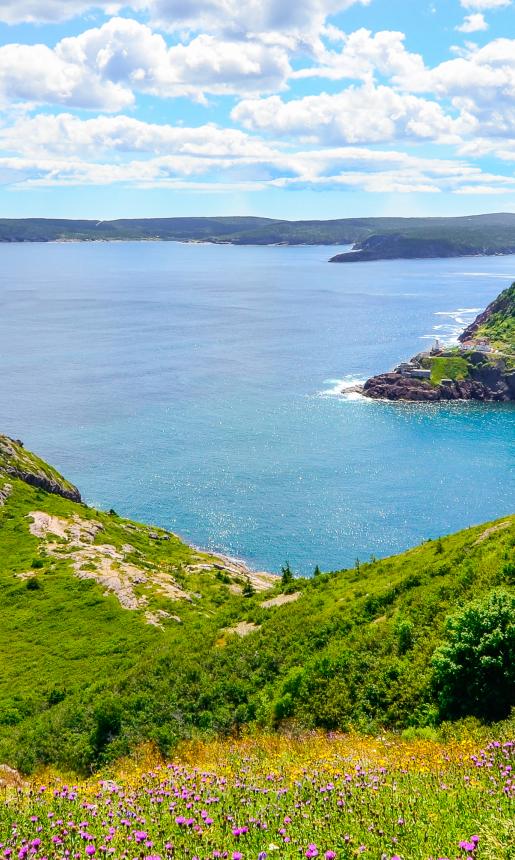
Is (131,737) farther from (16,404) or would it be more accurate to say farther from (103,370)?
(103,370)

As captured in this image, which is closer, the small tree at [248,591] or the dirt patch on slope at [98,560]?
the dirt patch on slope at [98,560]

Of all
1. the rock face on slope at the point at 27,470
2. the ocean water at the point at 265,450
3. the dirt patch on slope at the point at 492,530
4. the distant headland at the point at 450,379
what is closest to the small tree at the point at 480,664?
the dirt patch on slope at the point at 492,530

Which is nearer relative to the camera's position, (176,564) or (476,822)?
(476,822)


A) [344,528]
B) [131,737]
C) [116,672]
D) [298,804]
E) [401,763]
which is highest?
[298,804]

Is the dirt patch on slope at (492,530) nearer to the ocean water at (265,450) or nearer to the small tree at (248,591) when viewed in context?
the small tree at (248,591)

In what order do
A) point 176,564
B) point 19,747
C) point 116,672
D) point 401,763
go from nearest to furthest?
1. point 401,763
2. point 19,747
3. point 116,672
4. point 176,564

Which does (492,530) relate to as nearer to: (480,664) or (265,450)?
(480,664)

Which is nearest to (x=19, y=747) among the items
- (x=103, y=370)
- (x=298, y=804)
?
(x=298, y=804)

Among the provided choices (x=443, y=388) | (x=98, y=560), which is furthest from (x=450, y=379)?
(x=98, y=560)
